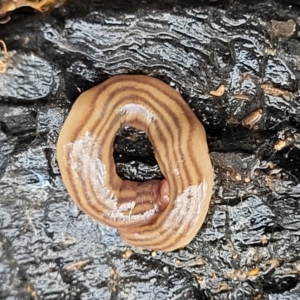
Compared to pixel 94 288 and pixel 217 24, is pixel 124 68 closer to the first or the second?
pixel 217 24

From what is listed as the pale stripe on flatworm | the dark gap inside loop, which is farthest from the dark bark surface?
the pale stripe on flatworm

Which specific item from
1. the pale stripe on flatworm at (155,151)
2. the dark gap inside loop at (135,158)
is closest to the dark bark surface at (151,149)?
the dark gap inside loop at (135,158)

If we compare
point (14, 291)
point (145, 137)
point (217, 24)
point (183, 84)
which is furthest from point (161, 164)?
point (14, 291)

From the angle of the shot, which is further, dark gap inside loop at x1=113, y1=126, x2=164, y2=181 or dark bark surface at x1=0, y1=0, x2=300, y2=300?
dark gap inside loop at x1=113, y1=126, x2=164, y2=181

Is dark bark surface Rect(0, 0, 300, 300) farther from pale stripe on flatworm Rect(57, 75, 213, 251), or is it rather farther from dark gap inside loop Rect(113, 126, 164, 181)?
pale stripe on flatworm Rect(57, 75, 213, 251)
